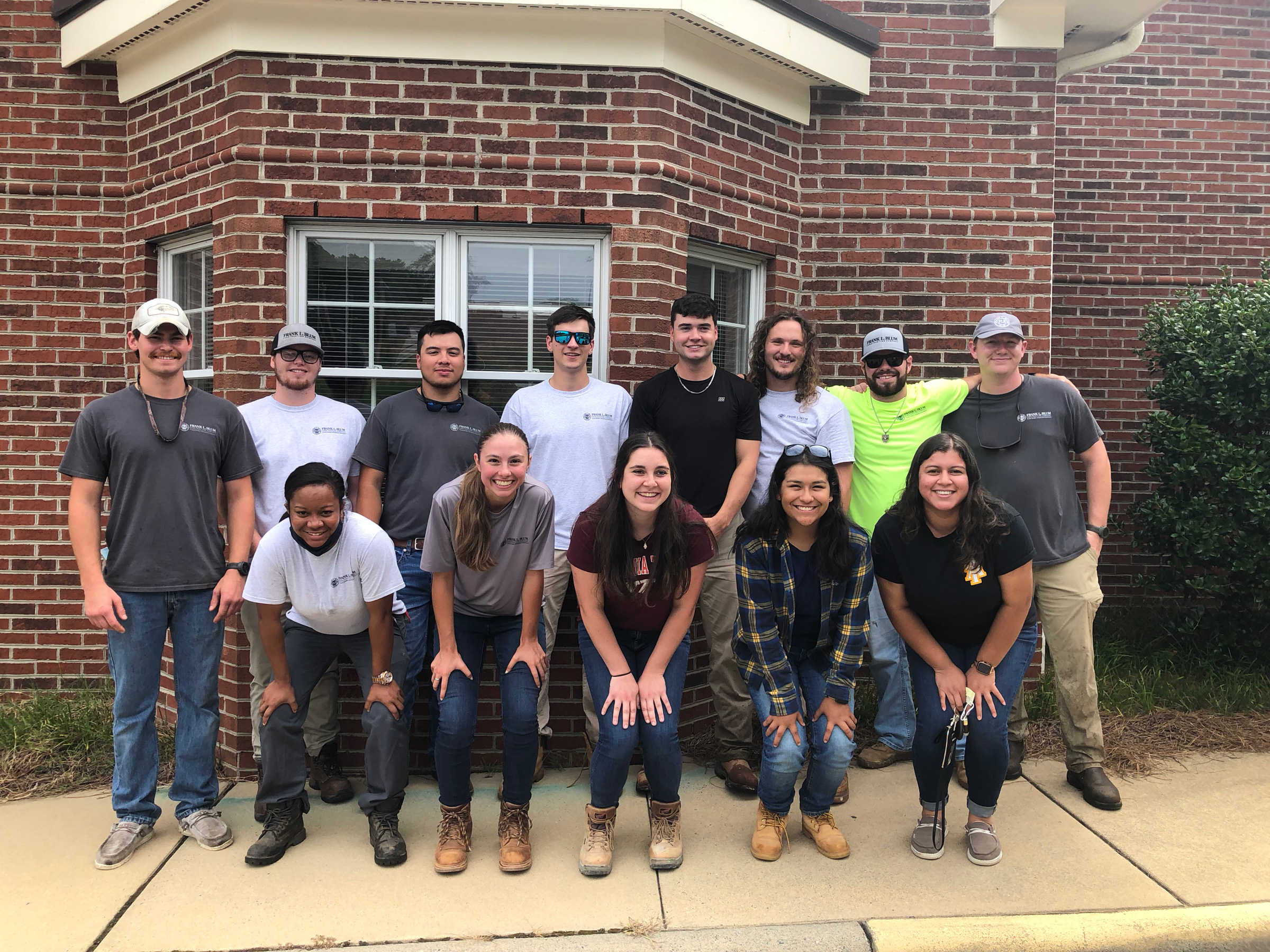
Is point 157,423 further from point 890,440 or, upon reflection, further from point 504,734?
point 890,440

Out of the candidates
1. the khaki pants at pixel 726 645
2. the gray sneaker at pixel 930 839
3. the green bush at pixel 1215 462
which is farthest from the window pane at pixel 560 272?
the green bush at pixel 1215 462

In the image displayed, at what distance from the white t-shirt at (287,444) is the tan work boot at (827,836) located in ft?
8.14

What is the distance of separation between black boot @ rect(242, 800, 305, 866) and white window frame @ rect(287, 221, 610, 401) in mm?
2112

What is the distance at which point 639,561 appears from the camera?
3564 millimetres

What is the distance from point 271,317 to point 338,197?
69 centimetres

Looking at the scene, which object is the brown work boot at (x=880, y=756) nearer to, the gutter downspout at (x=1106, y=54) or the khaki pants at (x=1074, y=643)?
the khaki pants at (x=1074, y=643)

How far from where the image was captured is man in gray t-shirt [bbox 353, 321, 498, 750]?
398 centimetres

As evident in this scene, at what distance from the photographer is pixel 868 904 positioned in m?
3.25

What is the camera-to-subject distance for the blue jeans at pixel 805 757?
356cm

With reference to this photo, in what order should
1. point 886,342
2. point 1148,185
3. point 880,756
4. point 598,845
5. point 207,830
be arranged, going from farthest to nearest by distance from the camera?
point 1148,185, point 880,756, point 886,342, point 207,830, point 598,845

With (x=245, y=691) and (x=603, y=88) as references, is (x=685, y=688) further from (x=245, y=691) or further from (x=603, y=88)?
(x=603, y=88)

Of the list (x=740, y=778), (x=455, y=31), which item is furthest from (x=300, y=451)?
(x=740, y=778)

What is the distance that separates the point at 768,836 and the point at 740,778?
585mm

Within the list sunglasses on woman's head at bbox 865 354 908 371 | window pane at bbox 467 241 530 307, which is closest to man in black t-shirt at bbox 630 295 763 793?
sunglasses on woman's head at bbox 865 354 908 371
